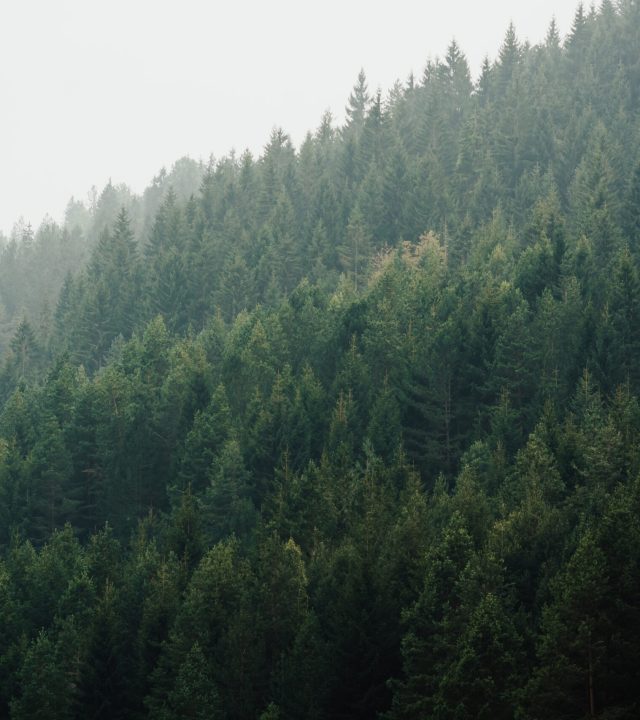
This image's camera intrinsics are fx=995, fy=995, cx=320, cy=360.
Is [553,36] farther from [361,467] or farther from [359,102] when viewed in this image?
[361,467]

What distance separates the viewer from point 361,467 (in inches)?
2122

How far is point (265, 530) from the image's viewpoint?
1949 inches

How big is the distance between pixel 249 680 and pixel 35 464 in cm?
3240

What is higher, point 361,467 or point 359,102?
point 359,102

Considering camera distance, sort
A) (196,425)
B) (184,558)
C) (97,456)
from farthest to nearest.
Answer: (97,456)
(196,425)
(184,558)

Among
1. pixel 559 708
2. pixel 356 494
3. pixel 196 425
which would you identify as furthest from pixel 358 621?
pixel 196 425

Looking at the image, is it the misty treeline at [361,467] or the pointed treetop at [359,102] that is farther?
the pointed treetop at [359,102]

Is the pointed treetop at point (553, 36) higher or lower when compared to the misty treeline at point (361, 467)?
higher

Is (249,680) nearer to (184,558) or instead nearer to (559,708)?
(184,558)

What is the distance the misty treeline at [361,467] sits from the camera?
33844mm

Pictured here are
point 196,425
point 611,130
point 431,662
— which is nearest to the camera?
point 431,662

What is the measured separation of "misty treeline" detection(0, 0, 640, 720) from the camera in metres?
33.8

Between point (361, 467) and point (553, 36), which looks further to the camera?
point (553, 36)

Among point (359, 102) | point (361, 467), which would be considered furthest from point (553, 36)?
point (361, 467)
